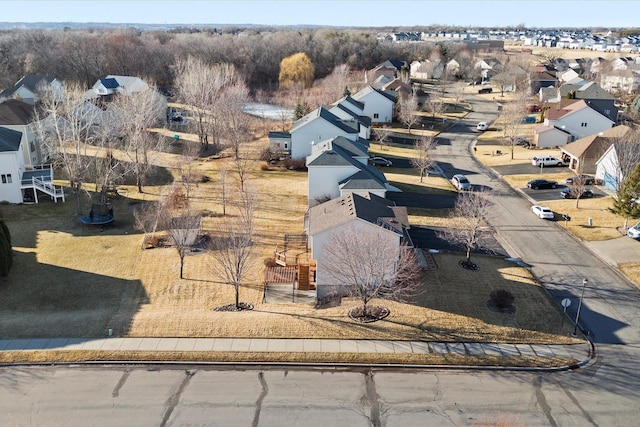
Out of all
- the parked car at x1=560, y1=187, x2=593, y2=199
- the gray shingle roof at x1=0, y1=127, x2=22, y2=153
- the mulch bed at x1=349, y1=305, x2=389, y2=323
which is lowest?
the mulch bed at x1=349, y1=305, x2=389, y2=323

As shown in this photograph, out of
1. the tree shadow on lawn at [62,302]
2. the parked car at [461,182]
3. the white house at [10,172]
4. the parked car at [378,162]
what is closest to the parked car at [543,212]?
the parked car at [461,182]

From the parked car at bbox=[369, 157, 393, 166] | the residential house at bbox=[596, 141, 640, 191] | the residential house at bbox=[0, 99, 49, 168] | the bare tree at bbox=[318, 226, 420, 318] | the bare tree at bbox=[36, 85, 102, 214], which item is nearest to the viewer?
the bare tree at bbox=[318, 226, 420, 318]

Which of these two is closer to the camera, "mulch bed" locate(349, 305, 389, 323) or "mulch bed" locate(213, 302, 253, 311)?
"mulch bed" locate(349, 305, 389, 323)

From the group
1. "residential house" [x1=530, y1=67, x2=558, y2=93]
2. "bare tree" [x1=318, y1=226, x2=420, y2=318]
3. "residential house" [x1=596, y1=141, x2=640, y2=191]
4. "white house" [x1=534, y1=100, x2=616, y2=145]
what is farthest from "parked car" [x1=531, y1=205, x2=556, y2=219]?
"residential house" [x1=530, y1=67, x2=558, y2=93]

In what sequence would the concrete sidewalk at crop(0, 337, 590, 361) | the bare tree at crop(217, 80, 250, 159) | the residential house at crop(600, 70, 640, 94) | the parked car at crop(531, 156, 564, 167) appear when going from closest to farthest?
1. the concrete sidewalk at crop(0, 337, 590, 361)
2. the parked car at crop(531, 156, 564, 167)
3. the bare tree at crop(217, 80, 250, 159)
4. the residential house at crop(600, 70, 640, 94)

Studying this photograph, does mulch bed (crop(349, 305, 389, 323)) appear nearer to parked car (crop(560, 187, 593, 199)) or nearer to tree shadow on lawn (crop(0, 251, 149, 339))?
tree shadow on lawn (crop(0, 251, 149, 339))

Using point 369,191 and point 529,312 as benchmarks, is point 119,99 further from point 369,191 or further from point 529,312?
point 529,312

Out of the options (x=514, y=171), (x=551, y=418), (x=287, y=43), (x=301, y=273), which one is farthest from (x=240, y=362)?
(x=287, y=43)

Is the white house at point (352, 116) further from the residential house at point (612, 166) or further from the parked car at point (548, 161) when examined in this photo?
the residential house at point (612, 166)
